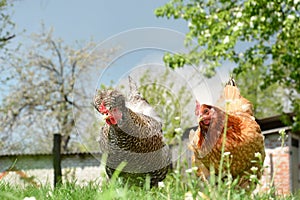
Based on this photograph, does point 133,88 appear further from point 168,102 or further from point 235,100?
point 235,100

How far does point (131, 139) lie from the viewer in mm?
3111

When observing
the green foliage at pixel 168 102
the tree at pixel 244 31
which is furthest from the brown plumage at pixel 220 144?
the tree at pixel 244 31

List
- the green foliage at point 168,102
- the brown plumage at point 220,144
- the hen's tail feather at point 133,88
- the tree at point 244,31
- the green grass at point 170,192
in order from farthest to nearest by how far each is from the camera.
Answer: the tree at point 244,31 < the green foliage at point 168,102 < the hen's tail feather at point 133,88 < the brown plumage at point 220,144 < the green grass at point 170,192

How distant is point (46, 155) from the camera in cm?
1432

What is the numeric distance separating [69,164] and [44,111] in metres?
5.72

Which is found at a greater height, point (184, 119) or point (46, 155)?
point (46, 155)

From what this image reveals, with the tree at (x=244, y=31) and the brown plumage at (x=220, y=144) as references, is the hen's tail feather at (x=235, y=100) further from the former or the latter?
the tree at (x=244, y=31)

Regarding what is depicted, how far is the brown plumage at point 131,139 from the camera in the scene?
3020 mm

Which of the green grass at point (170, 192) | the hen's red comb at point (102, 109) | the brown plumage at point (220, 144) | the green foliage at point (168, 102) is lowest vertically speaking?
the green grass at point (170, 192)

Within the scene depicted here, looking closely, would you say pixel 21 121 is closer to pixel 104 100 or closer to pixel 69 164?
pixel 69 164

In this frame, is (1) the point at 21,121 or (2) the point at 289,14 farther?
(1) the point at 21,121

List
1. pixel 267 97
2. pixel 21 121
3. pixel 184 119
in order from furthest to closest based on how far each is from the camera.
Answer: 1. pixel 267 97
2. pixel 21 121
3. pixel 184 119

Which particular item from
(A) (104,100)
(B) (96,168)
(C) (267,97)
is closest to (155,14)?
(B) (96,168)

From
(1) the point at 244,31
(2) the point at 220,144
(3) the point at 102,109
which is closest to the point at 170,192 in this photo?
(2) the point at 220,144
